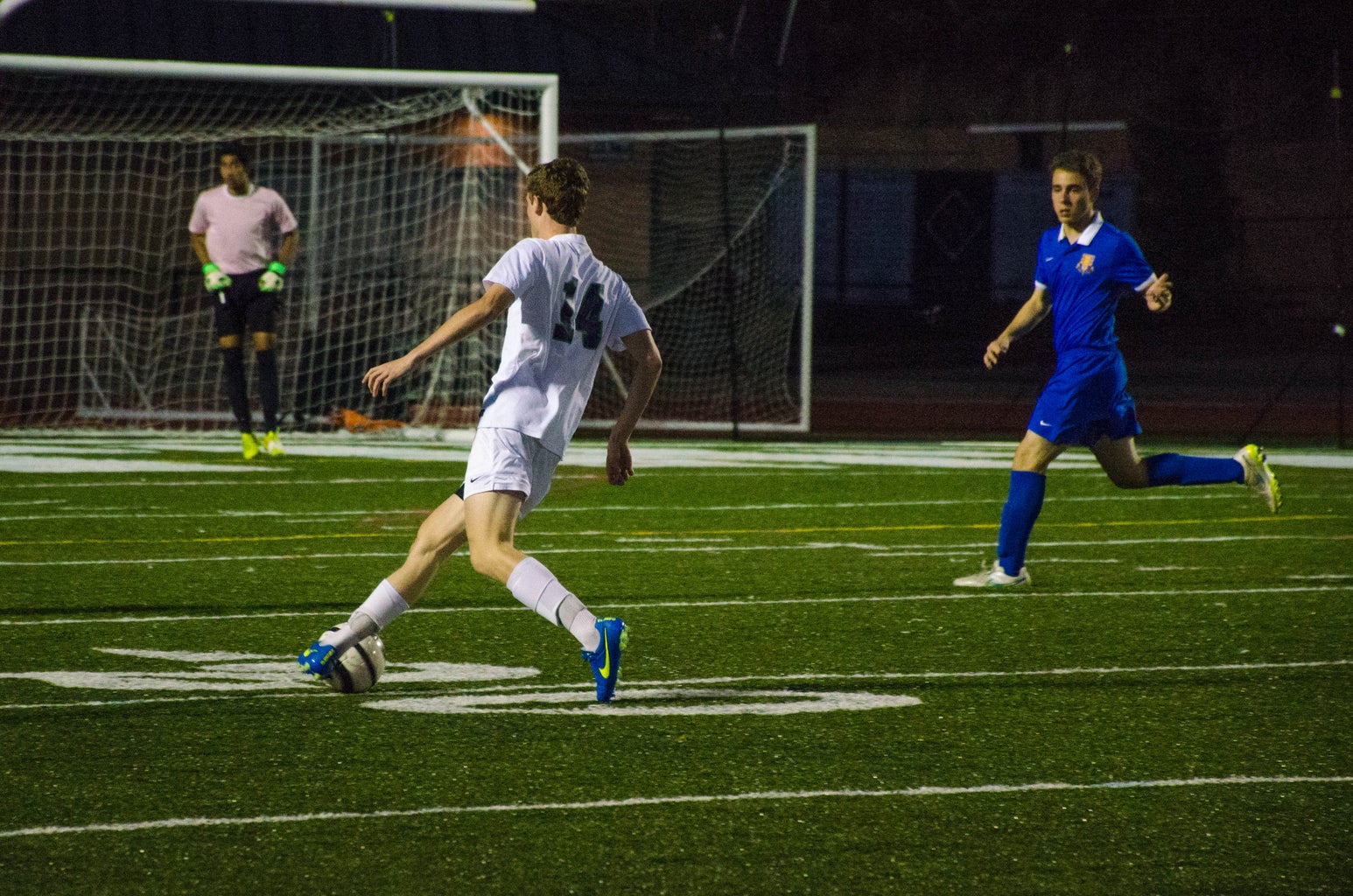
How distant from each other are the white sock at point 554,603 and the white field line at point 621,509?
551cm

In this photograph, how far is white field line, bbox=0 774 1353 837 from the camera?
4.42 m

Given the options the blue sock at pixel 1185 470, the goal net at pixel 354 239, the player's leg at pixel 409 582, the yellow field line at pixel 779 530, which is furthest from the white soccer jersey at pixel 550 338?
the goal net at pixel 354 239

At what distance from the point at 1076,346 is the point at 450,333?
12.5ft

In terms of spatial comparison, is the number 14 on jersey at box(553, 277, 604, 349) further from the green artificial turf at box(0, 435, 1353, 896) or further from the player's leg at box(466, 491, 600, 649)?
the green artificial turf at box(0, 435, 1353, 896)

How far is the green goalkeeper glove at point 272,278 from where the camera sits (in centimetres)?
1455

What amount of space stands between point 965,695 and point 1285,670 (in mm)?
1235

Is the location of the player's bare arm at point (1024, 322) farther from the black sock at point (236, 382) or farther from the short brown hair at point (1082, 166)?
the black sock at point (236, 382)

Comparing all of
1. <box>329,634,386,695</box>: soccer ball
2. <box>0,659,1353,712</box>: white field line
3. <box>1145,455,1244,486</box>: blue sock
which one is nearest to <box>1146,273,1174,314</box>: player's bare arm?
<box>1145,455,1244,486</box>: blue sock

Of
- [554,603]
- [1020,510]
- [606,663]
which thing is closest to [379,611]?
[554,603]

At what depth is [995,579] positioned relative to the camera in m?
8.62

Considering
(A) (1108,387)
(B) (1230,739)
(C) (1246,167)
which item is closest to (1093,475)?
(A) (1108,387)

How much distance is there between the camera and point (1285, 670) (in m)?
6.62

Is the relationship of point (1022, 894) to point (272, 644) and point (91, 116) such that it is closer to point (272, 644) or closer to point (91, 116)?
point (272, 644)

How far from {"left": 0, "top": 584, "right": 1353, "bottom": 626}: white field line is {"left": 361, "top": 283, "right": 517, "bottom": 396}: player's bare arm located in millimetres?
Answer: 2360
